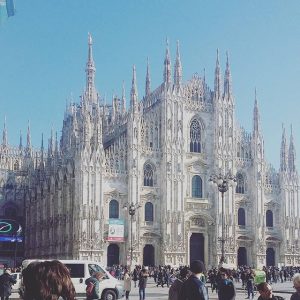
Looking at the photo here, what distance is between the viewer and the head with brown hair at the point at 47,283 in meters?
3.67

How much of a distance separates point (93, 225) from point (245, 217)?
15693 millimetres

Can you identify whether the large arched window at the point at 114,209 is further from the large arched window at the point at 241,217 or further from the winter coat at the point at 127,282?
the winter coat at the point at 127,282

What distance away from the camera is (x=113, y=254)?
180 feet

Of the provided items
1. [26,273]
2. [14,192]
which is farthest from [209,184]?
[26,273]

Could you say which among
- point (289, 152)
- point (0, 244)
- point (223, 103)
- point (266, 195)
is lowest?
point (0, 244)

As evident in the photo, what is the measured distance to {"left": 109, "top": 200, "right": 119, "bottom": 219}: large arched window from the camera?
2179 inches

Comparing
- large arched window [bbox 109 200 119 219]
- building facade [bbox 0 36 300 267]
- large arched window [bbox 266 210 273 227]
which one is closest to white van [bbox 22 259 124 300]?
building facade [bbox 0 36 300 267]

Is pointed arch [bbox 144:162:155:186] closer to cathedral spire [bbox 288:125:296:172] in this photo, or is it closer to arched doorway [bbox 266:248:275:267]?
arched doorway [bbox 266:248:275:267]

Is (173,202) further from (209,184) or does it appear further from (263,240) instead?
(263,240)

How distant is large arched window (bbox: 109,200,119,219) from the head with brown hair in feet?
170

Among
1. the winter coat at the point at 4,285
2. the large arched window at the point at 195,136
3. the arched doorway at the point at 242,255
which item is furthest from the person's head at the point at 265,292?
the arched doorway at the point at 242,255

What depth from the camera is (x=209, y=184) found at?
197ft

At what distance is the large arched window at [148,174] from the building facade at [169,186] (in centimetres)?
11

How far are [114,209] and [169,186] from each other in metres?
5.27
